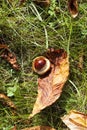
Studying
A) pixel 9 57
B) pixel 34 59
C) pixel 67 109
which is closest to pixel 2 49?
pixel 9 57

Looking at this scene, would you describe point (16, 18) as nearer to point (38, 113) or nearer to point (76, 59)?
point (76, 59)

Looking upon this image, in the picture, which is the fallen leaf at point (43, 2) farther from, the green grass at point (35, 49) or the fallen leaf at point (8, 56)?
the fallen leaf at point (8, 56)

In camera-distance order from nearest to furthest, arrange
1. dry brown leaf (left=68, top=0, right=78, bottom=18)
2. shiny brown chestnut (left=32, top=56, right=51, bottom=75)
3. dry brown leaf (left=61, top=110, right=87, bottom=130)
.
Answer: dry brown leaf (left=61, top=110, right=87, bottom=130) < shiny brown chestnut (left=32, top=56, right=51, bottom=75) < dry brown leaf (left=68, top=0, right=78, bottom=18)

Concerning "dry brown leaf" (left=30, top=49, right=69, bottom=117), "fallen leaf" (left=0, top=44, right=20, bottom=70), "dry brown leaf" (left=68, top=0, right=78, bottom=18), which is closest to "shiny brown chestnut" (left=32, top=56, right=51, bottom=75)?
"dry brown leaf" (left=30, top=49, right=69, bottom=117)

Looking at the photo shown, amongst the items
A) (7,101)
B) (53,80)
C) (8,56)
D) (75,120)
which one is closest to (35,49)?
(8,56)

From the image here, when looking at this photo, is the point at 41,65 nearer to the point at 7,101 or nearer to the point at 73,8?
the point at 7,101

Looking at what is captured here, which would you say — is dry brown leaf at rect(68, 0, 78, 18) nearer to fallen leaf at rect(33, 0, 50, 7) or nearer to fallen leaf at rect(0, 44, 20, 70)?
fallen leaf at rect(33, 0, 50, 7)

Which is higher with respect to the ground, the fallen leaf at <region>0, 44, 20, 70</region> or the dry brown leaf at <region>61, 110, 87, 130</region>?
the fallen leaf at <region>0, 44, 20, 70</region>
